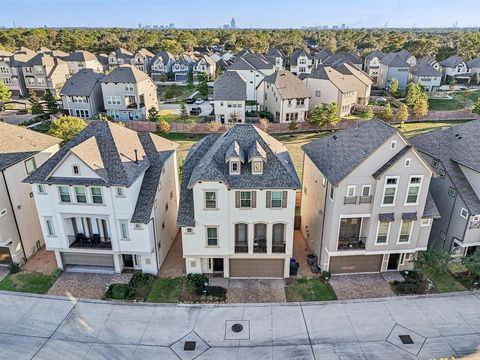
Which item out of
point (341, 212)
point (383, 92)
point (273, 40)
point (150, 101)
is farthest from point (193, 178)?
point (273, 40)

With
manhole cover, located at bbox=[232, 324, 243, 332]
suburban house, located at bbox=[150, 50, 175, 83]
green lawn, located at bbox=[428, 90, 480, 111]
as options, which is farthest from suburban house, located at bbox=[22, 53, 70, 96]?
green lawn, located at bbox=[428, 90, 480, 111]

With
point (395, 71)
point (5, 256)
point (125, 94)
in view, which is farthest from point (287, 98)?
point (5, 256)

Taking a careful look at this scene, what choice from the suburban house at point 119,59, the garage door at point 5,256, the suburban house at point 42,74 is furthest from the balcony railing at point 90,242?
the suburban house at point 119,59

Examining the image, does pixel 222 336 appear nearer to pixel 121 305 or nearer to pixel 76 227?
pixel 121 305

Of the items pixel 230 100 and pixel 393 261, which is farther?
pixel 230 100

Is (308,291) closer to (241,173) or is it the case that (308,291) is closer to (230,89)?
(241,173)

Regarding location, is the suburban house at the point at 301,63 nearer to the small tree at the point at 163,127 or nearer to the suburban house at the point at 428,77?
the suburban house at the point at 428,77
